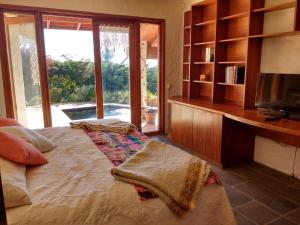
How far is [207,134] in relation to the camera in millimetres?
3318

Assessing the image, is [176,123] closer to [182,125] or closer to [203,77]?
[182,125]

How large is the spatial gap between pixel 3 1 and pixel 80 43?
119 centimetres

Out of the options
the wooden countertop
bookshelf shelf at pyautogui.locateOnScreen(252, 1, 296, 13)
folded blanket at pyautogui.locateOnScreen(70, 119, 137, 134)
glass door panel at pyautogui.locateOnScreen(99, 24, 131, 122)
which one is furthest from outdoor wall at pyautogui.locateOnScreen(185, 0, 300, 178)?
glass door panel at pyautogui.locateOnScreen(99, 24, 131, 122)

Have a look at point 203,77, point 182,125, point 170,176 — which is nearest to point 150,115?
point 182,125

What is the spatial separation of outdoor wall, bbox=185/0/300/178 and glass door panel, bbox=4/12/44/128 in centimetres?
324

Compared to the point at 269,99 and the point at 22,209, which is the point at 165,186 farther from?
the point at 269,99

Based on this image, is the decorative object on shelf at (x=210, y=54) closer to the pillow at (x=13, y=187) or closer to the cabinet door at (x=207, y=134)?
the cabinet door at (x=207, y=134)

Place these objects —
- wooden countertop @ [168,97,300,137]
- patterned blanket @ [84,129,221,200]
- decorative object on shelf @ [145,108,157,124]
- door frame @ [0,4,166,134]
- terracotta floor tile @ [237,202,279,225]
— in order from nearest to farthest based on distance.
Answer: patterned blanket @ [84,129,221,200] < terracotta floor tile @ [237,202,279,225] < wooden countertop @ [168,97,300,137] < door frame @ [0,4,166,134] < decorative object on shelf @ [145,108,157,124]

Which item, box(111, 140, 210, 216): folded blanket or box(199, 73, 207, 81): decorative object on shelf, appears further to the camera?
box(199, 73, 207, 81): decorative object on shelf

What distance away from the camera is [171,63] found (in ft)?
14.8

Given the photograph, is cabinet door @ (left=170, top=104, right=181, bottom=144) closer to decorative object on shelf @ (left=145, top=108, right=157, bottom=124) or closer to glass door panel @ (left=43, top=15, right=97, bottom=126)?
decorative object on shelf @ (left=145, top=108, right=157, bottom=124)

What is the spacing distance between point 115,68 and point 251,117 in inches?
97.1

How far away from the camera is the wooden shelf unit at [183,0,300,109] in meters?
2.94

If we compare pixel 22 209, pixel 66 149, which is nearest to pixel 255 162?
pixel 66 149
